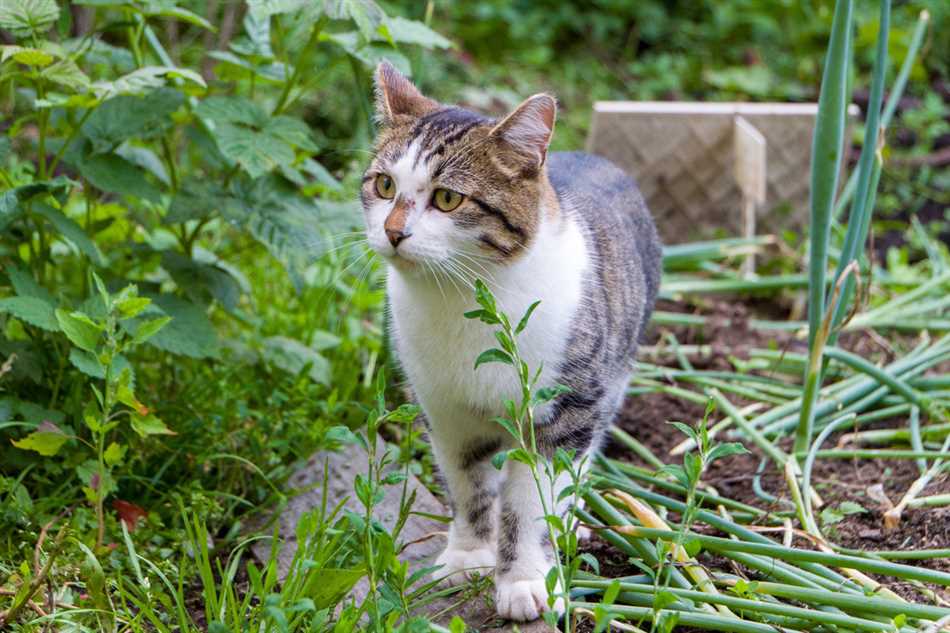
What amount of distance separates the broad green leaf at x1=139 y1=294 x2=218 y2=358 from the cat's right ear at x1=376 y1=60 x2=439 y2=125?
66 centimetres

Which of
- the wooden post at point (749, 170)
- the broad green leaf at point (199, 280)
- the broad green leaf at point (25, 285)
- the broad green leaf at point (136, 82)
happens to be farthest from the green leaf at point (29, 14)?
the wooden post at point (749, 170)

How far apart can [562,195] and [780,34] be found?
13.5ft

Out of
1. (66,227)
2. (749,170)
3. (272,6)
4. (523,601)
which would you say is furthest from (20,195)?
(749,170)

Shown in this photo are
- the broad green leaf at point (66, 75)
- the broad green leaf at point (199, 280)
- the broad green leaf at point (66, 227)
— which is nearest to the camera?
the broad green leaf at point (66, 75)

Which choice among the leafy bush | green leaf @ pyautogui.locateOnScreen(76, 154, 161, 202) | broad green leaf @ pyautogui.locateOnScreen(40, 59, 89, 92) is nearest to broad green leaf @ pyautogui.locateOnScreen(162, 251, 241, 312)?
the leafy bush

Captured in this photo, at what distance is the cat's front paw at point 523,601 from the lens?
1970mm

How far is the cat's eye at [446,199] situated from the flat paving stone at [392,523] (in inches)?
21.2

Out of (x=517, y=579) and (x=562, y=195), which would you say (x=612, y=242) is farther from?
(x=517, y=579)

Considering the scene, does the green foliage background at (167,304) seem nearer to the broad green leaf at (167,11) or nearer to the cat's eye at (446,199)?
the broad green leaf at (167,11)

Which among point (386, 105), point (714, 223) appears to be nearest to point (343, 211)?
point (386, 105)

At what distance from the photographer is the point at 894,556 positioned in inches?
78.1

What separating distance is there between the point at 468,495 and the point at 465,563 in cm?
14

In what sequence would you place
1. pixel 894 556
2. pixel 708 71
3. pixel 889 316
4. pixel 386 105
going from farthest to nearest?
pixel 708 71 → pixel 889 316 → pixel 386 105 → pixel 894 556

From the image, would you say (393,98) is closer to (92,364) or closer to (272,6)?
(272,6)
